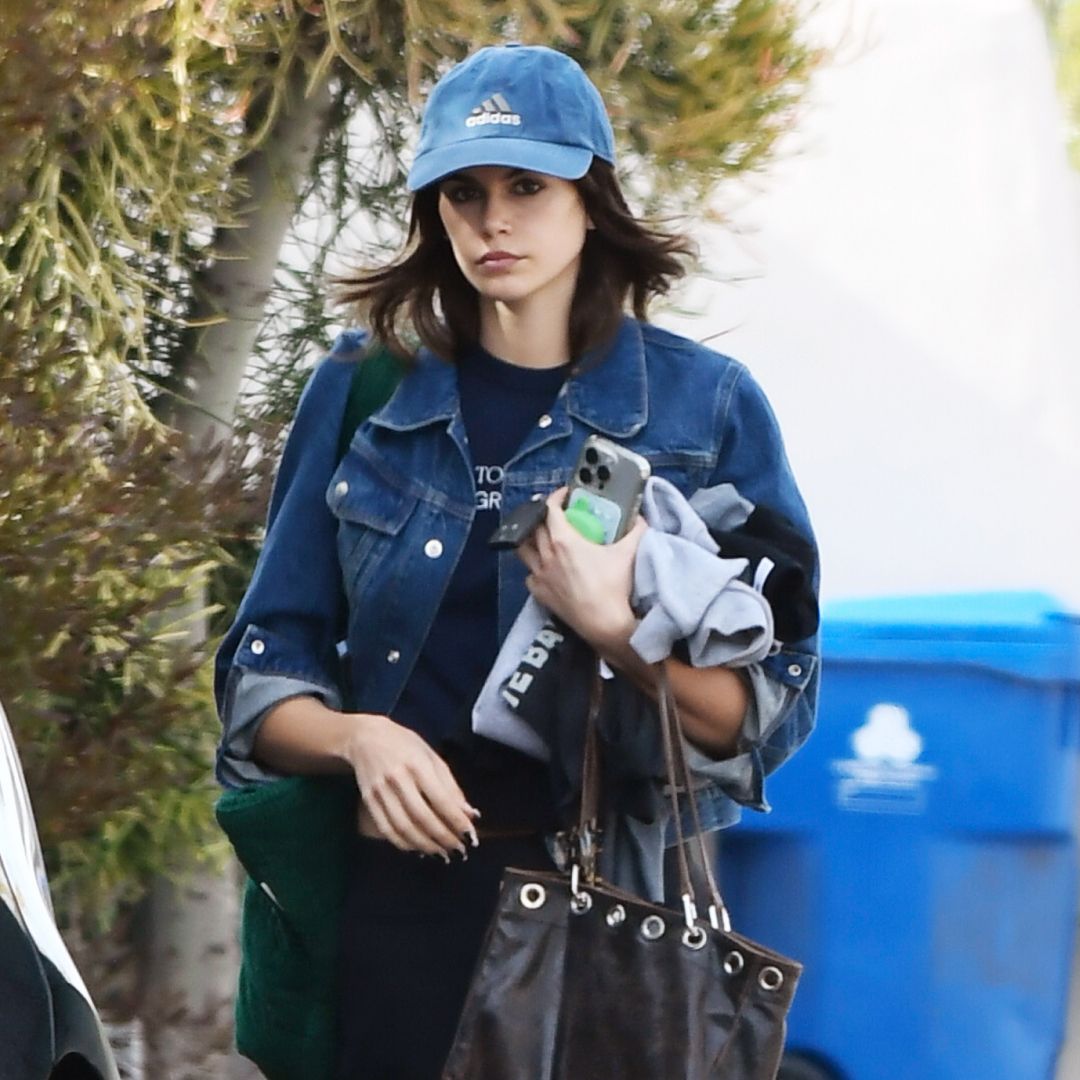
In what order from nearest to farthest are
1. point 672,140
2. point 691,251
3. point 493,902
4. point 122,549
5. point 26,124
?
point 493,902 → point 691,251 → point 26,124 → point 122,549 → point 672,140

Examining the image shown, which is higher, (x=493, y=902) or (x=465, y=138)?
(x=465, y=138)

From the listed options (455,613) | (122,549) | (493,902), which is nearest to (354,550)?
(455,613)

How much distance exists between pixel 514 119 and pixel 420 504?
1.25 ft

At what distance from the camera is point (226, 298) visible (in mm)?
4582

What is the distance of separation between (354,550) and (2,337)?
79cm

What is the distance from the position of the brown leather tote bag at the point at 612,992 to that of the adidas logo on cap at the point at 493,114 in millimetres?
658

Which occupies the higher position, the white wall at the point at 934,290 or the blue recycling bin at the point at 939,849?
the white wall at the point at 934,290

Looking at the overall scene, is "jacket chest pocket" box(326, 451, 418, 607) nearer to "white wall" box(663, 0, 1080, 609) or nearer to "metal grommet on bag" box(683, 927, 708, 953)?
"metal grommet on bag" box(683, 927, 708, 953)

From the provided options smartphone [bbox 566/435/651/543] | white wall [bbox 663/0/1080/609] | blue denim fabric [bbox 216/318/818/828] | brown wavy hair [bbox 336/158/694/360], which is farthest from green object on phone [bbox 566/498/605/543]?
white wall [bbox 663/0/1080/609]

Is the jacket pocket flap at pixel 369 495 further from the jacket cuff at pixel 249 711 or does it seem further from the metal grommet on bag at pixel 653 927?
the metal grommet on bag at pixel 653 927

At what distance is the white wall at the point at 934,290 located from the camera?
657 cm

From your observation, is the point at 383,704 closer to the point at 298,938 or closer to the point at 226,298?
the point at 298,938

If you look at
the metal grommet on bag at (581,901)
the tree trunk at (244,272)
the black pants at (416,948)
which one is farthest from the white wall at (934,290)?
the metal grommet on bag at (581,901)

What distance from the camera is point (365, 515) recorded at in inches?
90.4
